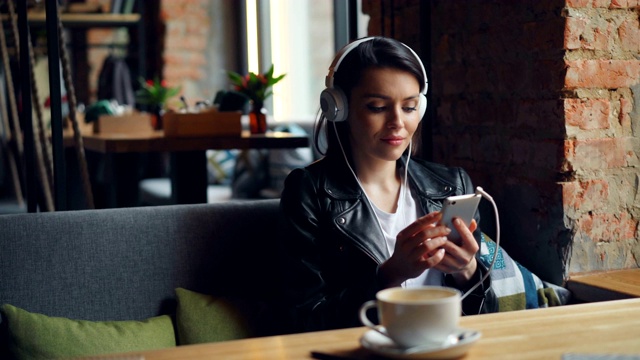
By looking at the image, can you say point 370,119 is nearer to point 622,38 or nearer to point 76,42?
point 622,38

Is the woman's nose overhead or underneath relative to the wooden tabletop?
overhead

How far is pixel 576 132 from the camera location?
1.93m

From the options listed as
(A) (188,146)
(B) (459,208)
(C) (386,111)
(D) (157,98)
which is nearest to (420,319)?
(B) (459,208)

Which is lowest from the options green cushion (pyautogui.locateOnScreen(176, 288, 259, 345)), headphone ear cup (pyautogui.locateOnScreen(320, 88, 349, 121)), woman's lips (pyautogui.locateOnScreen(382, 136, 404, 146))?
green cushion (pyautogui.locateOnScreen(176, 288, 259, 345))

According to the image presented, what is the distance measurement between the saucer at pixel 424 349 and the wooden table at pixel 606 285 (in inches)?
30.8

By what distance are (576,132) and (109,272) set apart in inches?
41.2

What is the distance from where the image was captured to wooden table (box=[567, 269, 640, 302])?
181cm

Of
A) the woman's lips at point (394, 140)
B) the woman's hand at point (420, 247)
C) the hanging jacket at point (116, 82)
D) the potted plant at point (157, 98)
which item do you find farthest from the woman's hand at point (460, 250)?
the hanging jacket at point (116, 82)

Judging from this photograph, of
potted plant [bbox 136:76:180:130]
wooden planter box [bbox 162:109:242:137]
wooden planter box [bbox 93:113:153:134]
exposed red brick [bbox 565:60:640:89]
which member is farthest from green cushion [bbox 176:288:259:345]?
potted plant [bbox 136:76:180:130]

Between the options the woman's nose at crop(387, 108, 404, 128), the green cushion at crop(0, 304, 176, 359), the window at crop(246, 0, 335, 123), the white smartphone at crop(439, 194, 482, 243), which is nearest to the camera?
the white smartphone at crop(439, 194, 482, 243)

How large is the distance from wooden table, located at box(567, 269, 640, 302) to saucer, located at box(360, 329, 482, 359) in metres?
0.78

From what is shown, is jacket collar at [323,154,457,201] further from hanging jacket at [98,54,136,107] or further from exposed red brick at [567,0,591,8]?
hanging jacket at [98,54,136,107]

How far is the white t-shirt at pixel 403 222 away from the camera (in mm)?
1712

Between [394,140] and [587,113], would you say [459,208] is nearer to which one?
[394,140]
